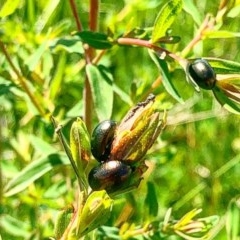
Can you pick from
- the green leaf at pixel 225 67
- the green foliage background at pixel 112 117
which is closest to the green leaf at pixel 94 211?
the green leaf at pixel 225 67

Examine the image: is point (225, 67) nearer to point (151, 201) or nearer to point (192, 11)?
point (192, 11)

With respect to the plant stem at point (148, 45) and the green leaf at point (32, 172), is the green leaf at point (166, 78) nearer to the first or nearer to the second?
the plant stem at point (148, 45)

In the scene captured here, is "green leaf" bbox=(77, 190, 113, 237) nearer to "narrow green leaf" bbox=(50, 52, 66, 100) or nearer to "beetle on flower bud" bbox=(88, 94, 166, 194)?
"beetle on flower bud" bbox=(88, 94, 166, 194)

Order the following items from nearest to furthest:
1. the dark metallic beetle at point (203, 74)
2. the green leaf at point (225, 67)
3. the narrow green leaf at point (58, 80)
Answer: the dark metallic beetle at point (203, 74) → the green leaf at point (225, 67) → the narrow green leaf at point (58, 80)

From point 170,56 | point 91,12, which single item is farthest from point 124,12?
point 170,56

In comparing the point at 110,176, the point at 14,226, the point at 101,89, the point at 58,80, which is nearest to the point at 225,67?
the point at 101,89

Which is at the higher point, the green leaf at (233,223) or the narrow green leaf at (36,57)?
the narrow green leaf at (36,57)
